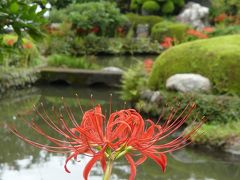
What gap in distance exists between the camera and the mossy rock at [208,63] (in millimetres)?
8891

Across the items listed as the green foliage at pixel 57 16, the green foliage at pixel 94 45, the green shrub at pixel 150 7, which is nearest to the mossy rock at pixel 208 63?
the green foliage at pixel 94 45

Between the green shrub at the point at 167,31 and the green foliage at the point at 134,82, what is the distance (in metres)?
12.5

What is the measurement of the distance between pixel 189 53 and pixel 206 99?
1.83 metres

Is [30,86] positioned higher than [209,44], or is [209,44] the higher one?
[209,44]

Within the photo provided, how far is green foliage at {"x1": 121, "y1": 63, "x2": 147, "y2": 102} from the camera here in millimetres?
10170

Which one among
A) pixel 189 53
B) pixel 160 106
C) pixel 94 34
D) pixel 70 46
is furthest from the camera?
pixel 94 34

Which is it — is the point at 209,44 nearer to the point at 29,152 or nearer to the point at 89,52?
the point at 29,152

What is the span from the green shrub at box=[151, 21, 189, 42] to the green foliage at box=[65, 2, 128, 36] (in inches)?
63.5

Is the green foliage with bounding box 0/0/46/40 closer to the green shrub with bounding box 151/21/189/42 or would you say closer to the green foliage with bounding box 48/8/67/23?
the green foliage with bounding box 48/8/67/23

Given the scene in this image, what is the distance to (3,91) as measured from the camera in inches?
472

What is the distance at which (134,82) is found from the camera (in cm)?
1040

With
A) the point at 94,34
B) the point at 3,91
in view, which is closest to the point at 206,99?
the point at 3,91

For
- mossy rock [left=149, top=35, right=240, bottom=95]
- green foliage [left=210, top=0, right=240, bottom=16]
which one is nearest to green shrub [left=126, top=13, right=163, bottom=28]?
green foliage [left=210, top=0, right=240, bottom=16]

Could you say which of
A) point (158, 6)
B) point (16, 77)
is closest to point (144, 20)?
point (158, 6)
